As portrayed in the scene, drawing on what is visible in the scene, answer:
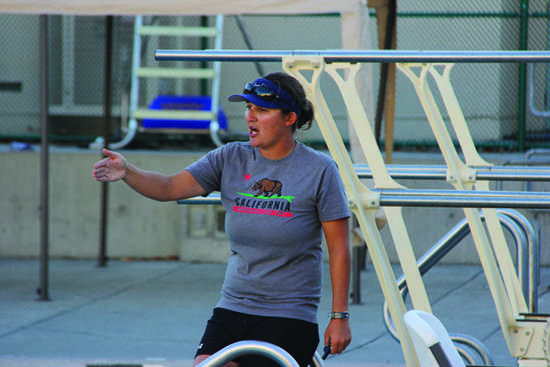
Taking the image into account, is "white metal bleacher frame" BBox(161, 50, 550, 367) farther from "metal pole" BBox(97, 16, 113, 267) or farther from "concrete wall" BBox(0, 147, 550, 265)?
"concrete wall" BBox(0, 147, 550, 265)

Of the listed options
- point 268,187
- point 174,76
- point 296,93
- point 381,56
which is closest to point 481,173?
point 381,56

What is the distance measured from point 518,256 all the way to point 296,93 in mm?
2054

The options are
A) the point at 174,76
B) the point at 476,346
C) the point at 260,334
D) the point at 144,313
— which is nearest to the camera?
the point at 260,334

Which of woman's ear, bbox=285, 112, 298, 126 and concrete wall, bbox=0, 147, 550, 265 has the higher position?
woman's ear, bbox=285, 112, 298, 126

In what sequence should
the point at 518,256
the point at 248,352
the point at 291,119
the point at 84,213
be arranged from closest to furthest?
the point at 248,352 → the point at 291,119 → the point at 518,256 → the point at 84,213

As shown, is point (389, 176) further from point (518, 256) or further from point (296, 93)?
point (518, 256)

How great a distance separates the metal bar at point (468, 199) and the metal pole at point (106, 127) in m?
5.10

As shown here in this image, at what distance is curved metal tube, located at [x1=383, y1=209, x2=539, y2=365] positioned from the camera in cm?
416

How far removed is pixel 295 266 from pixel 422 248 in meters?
5.56

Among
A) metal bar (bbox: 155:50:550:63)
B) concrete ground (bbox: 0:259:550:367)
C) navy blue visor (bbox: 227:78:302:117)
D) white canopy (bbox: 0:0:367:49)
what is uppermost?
white canopy (bbox: 0:0:367:49)

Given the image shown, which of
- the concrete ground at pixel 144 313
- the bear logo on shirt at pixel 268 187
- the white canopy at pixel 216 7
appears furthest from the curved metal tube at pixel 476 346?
the white canopy at pixel 216 7

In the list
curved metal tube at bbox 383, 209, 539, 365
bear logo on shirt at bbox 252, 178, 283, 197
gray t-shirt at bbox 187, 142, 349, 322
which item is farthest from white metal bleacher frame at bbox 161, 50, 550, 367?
bear logo on shirt at bbox 252, 178, 283, 197

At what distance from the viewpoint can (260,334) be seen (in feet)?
9.12

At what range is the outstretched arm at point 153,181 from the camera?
292 centimetres
